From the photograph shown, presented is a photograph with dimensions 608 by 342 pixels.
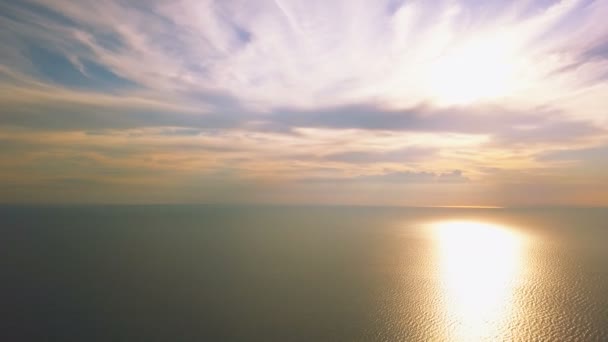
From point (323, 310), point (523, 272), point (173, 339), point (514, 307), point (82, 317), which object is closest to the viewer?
point (173, 339)

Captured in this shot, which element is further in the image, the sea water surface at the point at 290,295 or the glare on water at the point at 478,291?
the glare on water at the point at 478,291

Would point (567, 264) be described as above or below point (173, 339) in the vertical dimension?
below

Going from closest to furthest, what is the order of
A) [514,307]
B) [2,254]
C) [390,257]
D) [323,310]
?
[323,310] → [514,307] → [2,254] → [390,257]

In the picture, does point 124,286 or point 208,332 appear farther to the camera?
point 124,286

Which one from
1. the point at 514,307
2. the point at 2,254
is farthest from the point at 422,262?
the point at 2,254

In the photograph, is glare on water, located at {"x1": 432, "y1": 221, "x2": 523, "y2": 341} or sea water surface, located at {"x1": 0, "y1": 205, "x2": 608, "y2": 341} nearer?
sea water surface, located at {"x1": 0, "y1": 205, "x2": 608, "y2": 341}

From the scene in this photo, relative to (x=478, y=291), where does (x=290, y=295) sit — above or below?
above

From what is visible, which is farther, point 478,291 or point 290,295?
point 478,291

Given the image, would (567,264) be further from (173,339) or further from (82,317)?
(82,317)

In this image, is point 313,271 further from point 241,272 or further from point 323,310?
point 323,310
